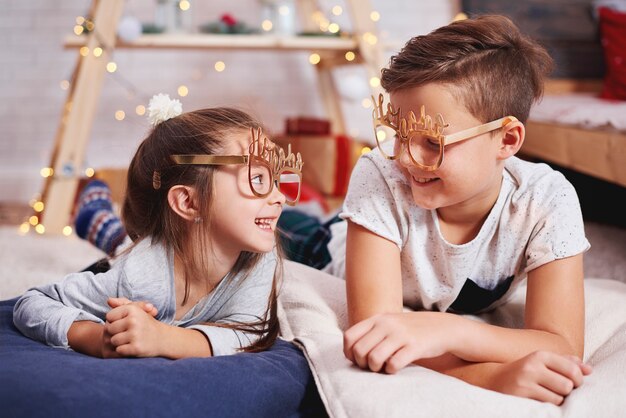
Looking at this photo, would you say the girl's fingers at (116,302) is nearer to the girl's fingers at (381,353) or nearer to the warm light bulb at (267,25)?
the girl's fingers at (381,353)

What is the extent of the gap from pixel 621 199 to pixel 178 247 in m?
1.87

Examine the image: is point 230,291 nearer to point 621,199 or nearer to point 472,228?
point 472,228

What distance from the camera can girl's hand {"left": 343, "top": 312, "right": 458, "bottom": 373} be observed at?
39.2 inches

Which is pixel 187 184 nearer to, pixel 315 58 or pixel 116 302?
pixel 116 302

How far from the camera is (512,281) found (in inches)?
52.2

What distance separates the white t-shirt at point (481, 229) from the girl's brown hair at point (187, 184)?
216 millimetres

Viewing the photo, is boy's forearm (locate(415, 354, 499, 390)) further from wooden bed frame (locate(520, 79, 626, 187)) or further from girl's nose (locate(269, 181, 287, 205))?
wooden bed frame (locate(520, 79, 626, 187))

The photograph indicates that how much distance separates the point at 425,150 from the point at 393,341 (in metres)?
0.30

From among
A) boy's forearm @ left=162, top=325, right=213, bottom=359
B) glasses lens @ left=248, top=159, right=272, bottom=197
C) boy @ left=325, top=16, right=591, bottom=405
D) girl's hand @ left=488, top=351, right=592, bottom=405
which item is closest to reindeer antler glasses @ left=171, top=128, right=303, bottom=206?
glasses lens @ left=248, top=159, right=272, bottom=197

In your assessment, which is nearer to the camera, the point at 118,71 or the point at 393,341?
the point at 393,341

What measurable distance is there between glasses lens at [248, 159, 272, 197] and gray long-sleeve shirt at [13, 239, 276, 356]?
0.15 m

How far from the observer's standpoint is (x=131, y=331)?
1.05 meters

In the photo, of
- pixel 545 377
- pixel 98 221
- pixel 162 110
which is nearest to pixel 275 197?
pixel 162 110

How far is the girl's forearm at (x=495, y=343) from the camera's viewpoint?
1.06 meters
